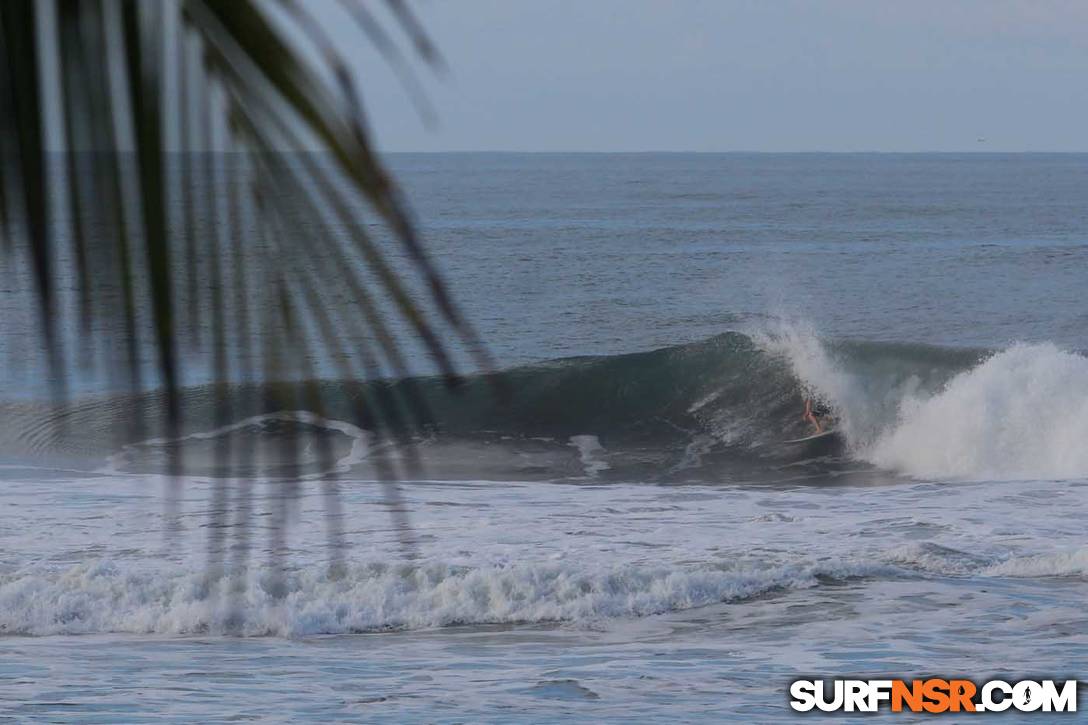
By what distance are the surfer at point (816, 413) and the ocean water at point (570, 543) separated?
0.18m

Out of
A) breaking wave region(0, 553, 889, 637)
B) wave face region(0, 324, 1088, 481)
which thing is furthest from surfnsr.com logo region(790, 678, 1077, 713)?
wave face region(0, 324, 1088, 481)

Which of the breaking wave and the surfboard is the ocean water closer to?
the breaking wave

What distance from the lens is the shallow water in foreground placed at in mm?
7145

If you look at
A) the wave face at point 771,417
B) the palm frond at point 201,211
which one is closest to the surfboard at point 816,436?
the wave face at point 771,417

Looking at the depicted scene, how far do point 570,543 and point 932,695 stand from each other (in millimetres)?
4146

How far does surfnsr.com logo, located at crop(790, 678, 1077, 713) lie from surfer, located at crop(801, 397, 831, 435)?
41.9 feet

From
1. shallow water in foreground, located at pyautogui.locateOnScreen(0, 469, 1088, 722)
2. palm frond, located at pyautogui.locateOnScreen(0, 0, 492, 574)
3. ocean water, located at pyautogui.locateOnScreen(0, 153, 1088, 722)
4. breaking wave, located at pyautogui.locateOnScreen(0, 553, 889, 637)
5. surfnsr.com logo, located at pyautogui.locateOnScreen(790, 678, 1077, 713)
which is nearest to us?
palm frond, located at pyautogui.locateOnScreen(0, 0, 492, 574)

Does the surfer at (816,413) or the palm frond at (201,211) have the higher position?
the surfer at (816,413)

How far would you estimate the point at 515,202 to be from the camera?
77.9m

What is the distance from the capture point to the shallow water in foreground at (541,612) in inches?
281

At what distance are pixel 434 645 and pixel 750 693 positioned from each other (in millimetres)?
2172

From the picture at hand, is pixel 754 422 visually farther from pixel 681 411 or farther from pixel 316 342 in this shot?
pixel 316 342

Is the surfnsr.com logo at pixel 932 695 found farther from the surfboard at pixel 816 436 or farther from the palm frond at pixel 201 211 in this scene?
the surfboard at pixel 816 436

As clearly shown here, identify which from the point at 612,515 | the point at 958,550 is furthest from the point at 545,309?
the point at 958,550
